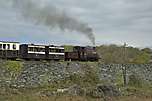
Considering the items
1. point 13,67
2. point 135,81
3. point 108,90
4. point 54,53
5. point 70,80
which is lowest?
point 108,90

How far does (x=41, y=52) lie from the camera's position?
4006cm

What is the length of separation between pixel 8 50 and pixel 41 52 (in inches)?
145

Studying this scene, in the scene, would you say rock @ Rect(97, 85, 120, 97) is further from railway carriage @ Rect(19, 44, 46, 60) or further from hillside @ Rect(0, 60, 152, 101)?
A: railway carriage @ Rect(19, 44, 46, 60)

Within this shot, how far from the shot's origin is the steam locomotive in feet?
125

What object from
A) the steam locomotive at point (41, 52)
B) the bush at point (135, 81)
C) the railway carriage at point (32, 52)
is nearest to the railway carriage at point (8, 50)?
the steam locomotive at point (41, 52)

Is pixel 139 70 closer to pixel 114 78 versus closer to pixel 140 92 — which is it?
pixel 114 78

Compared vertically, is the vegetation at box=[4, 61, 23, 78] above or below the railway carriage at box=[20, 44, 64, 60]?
below

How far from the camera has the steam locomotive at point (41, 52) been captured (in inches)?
1499

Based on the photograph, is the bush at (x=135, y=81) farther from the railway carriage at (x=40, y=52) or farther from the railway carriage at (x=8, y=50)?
the railway carriage at (x=8, y=50)

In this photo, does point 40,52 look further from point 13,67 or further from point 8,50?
point 13,67

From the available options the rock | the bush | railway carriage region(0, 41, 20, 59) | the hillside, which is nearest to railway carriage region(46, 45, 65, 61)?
railway carriage region(0, 41, 20, 59)

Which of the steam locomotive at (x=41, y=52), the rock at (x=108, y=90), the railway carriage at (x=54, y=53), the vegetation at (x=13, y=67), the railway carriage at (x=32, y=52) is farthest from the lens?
the railway carriage at (x=54, y=53)

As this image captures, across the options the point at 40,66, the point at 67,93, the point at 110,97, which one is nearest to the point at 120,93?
the point at 110,97

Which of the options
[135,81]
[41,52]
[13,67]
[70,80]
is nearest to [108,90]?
[70,80]
